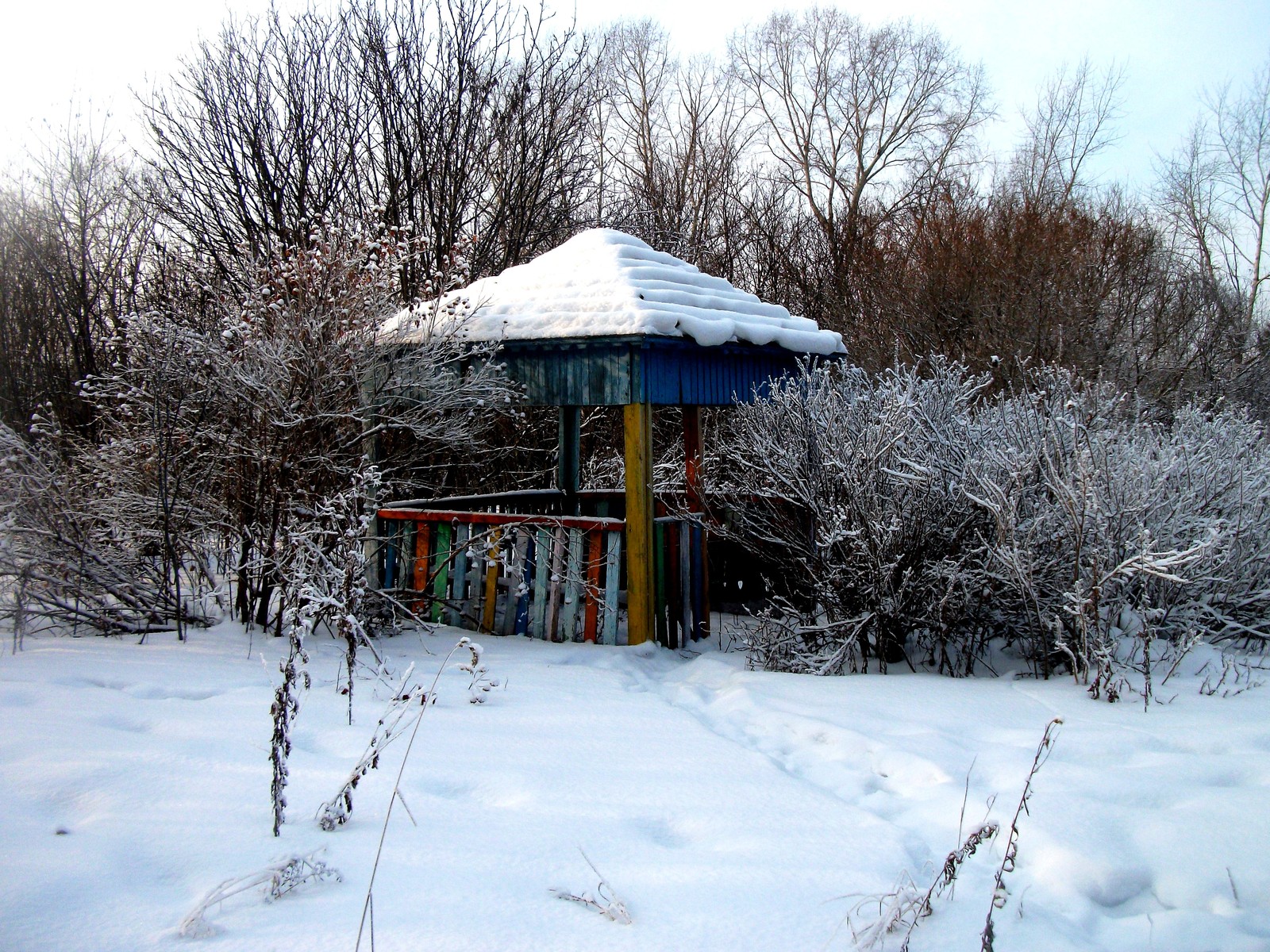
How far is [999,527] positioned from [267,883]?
418 cm

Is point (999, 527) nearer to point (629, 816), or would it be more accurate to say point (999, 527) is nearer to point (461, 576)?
point (629, 816)

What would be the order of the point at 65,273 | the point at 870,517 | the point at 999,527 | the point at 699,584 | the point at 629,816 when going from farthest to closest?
the point at 65,273, the point at 699,584, the point at 870,517, the point at 999,527, the point at 629,816

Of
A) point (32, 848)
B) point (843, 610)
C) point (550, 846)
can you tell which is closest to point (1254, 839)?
point (550, 846)

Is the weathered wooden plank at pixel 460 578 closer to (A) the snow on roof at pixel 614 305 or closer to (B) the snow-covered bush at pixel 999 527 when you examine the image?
(A) the snow on roof at pixel 614 305

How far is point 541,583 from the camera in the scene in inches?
277

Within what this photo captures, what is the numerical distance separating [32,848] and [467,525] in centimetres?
491

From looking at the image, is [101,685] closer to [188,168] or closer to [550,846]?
[550,846]

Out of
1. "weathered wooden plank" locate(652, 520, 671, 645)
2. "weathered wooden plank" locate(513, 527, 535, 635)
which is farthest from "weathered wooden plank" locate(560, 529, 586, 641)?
"weathered wooden plank" locate(652, 520, 671, 645)

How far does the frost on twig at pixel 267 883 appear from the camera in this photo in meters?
2.17

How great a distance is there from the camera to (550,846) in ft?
9.21

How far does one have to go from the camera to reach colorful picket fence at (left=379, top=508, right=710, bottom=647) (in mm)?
6824

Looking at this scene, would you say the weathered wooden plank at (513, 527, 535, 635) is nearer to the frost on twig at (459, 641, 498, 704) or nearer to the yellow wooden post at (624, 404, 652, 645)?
the yellow wooden post at (624, 404, 652, 645)

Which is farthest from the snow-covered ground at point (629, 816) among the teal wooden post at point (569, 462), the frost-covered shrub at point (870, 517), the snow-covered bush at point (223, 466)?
the teal wooden post at point (569, 462)

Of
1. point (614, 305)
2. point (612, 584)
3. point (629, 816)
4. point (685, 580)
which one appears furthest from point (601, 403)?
point (629, 816)
